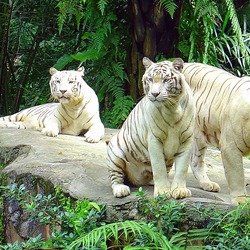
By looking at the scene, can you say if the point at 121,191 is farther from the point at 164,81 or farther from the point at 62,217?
→ the point at 164,81

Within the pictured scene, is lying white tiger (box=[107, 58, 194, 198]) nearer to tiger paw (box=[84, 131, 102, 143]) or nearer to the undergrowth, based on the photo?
the undergrowth

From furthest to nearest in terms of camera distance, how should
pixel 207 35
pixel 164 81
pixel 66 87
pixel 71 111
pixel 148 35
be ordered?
pixel 148 35
pixel 207 35
pixel 71 111
pixel 66 87
pixel 164 81

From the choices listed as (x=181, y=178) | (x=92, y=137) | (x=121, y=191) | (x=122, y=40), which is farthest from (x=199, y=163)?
(x=122, y=40)

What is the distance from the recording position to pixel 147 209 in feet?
13.9

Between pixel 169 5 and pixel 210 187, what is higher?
pixel 169 5

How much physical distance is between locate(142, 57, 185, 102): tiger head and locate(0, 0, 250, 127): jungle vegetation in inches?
112

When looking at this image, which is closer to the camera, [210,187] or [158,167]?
[158,167]

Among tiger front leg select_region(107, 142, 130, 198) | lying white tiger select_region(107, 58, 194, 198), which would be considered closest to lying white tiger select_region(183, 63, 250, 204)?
lying white tiger select_region(107, 58, 194, 198)

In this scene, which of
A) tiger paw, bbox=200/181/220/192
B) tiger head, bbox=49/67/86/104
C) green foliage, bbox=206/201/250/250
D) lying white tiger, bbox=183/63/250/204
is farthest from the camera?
tiger head, bbox=49/67/86/104

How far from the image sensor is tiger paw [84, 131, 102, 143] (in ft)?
22.8

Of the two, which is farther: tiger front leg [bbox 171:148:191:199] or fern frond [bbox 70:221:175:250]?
tiger front leg [bbox 171:148:191:199]

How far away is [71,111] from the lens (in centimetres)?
732

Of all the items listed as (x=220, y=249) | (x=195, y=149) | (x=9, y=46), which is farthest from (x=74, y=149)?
(x=9, y=46)

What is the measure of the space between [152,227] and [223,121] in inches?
37.8
